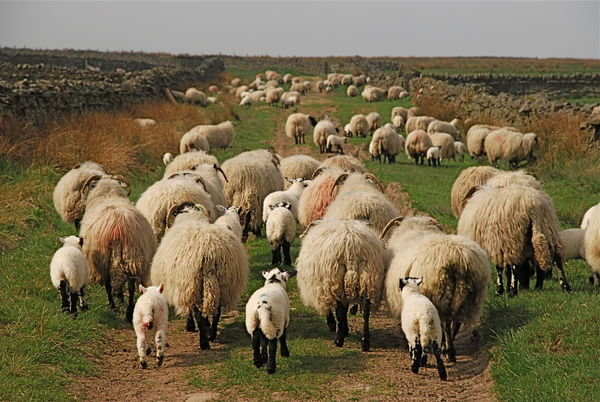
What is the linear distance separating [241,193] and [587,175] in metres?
8.98

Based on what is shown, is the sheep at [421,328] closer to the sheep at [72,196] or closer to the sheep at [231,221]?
the sheep at [231,221]

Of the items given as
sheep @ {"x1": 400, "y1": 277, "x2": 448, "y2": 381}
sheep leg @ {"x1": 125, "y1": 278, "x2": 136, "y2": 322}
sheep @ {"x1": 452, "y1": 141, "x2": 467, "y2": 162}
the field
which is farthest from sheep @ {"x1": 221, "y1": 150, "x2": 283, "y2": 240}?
sheep @ {"x1": 452, "y1": 141, "x2": 467, "y2": 162}

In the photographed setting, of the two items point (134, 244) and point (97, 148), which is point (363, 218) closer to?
point (134, 244)

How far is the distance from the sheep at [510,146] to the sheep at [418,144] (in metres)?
1.95

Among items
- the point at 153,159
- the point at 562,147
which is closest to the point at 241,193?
the point at 153,159

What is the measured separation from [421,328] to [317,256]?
169cm

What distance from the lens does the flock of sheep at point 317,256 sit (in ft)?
23.2

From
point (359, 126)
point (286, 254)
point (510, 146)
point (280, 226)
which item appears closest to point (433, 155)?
point (510, 146)

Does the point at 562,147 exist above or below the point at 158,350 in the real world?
above

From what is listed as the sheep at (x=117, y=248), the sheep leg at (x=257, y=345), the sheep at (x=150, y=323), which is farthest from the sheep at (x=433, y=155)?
the sheep at (x=150, y=323)

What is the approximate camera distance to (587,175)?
16.6 metres

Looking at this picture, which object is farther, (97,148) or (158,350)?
(97,148)

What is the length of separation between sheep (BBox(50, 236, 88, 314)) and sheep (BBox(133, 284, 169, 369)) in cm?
134

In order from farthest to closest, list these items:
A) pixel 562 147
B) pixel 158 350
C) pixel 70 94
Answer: pixel 70 94, pixel 562 147, pixel 158 350
